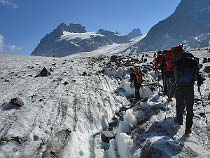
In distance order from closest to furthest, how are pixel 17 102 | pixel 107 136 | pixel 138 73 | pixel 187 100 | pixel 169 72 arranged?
pixel 187 100 < pixel 107 136 < pixel 169 72 < pixel 17 102 < pixel 138 73

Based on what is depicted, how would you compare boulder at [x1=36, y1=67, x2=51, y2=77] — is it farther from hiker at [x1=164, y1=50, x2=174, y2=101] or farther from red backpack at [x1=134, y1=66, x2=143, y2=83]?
hiker at [x1=164, y1=50, x2=174, y2=101]

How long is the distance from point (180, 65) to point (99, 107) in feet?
35.9

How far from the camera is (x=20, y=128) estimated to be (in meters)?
17.7

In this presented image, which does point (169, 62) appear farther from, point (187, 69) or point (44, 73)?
point (44, 73)

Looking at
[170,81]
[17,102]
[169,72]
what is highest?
[169,72]

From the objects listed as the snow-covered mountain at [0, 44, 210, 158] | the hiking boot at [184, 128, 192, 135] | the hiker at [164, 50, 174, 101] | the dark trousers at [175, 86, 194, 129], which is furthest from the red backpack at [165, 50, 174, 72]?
the hiking boot at [184, 128, 192, 135]

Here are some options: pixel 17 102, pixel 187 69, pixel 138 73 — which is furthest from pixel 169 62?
pixel 17 102

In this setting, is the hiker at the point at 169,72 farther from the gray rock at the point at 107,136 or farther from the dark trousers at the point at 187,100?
the dark trousers at the point at 187,100

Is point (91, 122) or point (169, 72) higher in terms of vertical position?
point (169, 72)

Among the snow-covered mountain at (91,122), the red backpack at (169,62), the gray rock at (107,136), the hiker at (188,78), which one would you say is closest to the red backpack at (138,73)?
the snow-covered mountain at (91,122)

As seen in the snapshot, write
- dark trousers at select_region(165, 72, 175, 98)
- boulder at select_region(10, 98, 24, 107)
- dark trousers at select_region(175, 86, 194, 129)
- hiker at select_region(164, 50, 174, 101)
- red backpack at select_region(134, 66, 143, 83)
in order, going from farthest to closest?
red backpack at select_region(134, 66, 143, 83), boulder at select_region(10, 98, 24, 107), dark trousers at select_region(165, 72, 175, 98), hiker at select_region(164, 50, 174, 101), dark trousers at select_region(175, 86, 194, 129)

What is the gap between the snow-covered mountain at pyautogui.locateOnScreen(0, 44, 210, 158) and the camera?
39.5 ft

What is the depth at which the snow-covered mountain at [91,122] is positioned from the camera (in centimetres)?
1203

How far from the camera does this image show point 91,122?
19969mm
